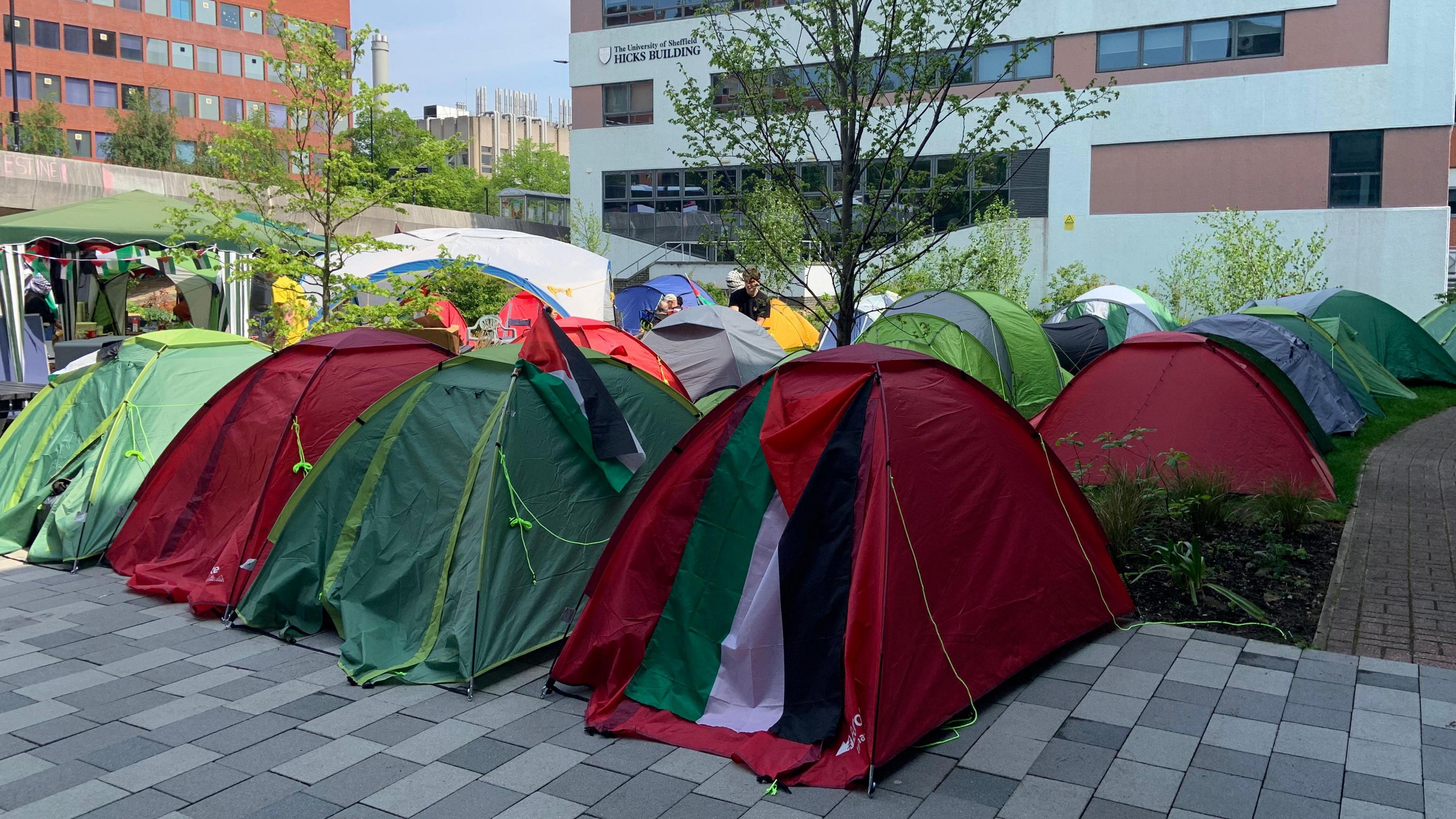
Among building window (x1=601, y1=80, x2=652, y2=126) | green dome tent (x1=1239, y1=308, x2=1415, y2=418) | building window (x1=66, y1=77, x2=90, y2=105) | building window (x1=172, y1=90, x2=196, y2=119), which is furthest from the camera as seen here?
building window (x1=172, y1=90, x2=196, y2=119)

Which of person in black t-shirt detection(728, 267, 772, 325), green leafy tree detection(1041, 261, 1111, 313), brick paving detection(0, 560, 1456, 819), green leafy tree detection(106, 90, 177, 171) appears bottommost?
brick paving detection(0, 560, 1456, 819)

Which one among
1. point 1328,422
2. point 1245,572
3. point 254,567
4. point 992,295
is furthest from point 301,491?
point 1328,422

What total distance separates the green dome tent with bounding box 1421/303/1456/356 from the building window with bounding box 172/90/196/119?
55.5 meters

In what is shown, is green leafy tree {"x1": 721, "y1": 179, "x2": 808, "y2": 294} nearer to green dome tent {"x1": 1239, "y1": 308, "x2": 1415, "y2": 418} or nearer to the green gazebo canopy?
the green gazebo canopy

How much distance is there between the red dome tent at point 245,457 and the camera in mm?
6375

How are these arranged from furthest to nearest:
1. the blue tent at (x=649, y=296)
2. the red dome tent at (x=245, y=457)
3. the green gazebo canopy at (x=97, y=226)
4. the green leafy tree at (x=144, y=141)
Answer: the green leafy tree at (x=144, y=141) → the blue tent at (x=649, y=296) → the green gazebo canopy at (x=97, y=226) → the red dome tent at (x=245, y=457)

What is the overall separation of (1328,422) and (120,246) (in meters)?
14.8

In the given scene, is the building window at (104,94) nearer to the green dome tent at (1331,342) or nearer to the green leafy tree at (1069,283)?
the green leafy tree at (1069,283)

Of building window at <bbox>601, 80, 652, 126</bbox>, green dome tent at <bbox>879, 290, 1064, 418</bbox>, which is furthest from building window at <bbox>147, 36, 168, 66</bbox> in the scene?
green dome tent at <bbox>879, 290, 1064, 418</bbox>

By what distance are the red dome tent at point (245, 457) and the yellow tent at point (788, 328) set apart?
1064 cm

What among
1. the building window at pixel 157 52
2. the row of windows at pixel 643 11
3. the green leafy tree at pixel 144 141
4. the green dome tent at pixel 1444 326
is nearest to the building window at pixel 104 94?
the building window at pixel 157 52

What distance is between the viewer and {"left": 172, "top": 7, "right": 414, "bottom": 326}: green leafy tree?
9.16m

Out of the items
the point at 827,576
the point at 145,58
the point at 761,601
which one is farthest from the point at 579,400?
the point at 145,58

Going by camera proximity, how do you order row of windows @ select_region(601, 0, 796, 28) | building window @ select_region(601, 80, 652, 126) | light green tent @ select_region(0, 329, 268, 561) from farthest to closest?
building window @ select_region(601, 80, 652, 126) < row of windows @ select_region(601, 0, 796, 28) < light green tent @ select_region(0, 329, 268, 561)
